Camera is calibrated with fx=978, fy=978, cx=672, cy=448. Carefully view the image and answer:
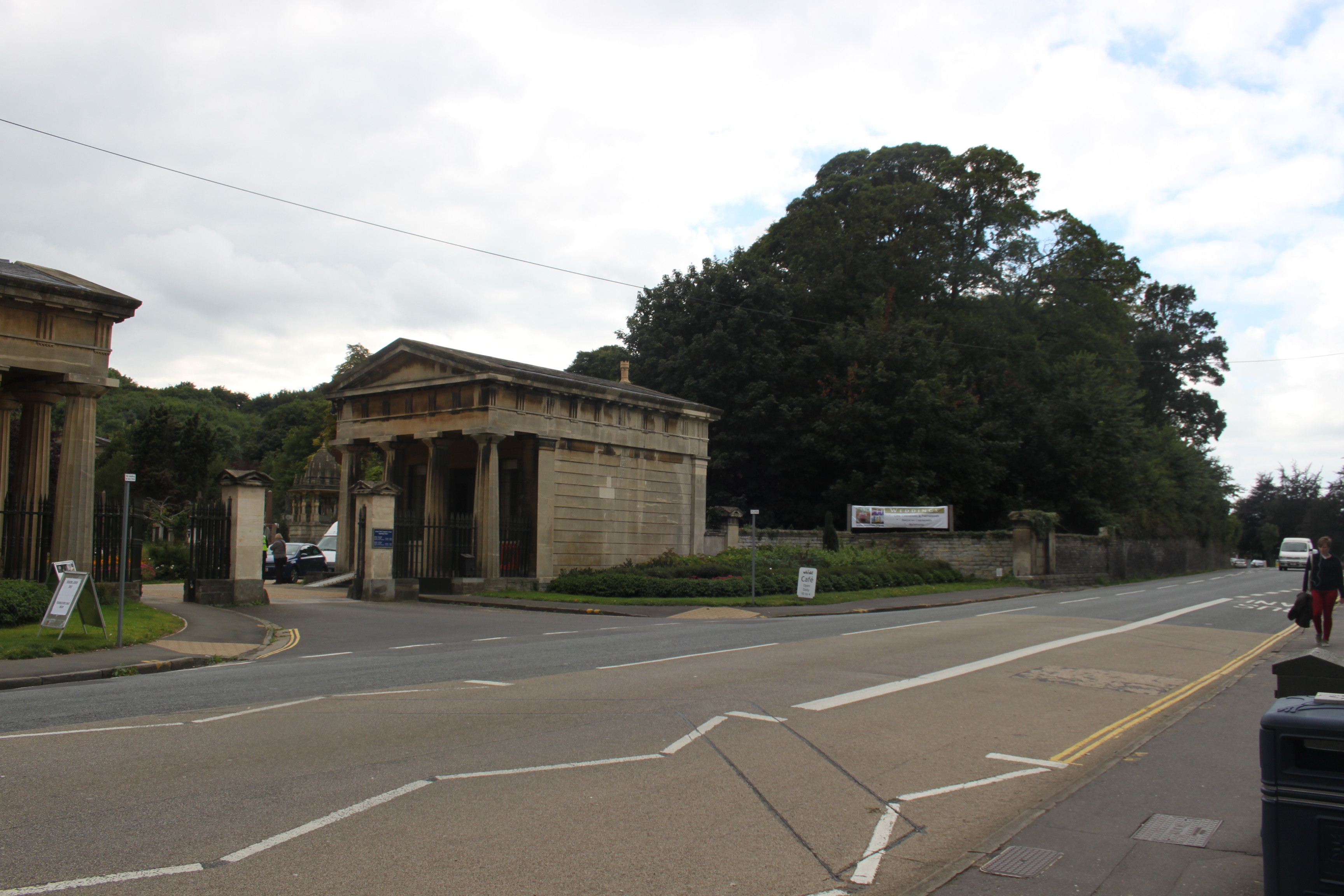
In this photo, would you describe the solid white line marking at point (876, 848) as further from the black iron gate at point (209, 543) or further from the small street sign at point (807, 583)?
the black iron gate at point (209, 543)

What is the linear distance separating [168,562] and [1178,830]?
111 ft

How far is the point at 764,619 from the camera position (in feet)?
73.9

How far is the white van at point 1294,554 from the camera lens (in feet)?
184

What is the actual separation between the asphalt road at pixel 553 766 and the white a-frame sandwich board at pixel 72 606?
2.90m

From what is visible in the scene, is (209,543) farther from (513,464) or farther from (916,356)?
(916,356)

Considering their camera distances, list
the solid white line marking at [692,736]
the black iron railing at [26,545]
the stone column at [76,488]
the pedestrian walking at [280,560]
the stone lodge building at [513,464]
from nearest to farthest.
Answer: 1. the solid white line marking at [692,736]
2. the stone column at [76,488]
3. the black iron railing at [26,545]
4. the stone lodge building at [513,464]
5. the pedestrian walking at [280,560]

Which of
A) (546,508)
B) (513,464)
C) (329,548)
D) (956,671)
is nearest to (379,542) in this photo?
(546,508)

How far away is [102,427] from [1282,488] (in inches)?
4054

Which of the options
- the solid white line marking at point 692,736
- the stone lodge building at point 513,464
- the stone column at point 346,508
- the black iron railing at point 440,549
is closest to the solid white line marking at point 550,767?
the solid white line marking at point 692,736

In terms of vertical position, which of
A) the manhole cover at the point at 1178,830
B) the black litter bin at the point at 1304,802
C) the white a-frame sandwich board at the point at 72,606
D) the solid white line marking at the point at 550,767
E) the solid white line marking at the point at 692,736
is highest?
the black litter bin at the point at 1304,802

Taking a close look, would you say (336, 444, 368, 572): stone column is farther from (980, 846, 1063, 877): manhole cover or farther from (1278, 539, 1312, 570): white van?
(1278, 539, 1312, 570): white van

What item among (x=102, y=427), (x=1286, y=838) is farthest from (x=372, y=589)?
(x=102, y=427)

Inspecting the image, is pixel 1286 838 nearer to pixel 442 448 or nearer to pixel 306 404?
pixel 442 448

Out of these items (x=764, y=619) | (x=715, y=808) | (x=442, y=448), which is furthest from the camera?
(x=442, y=448)
